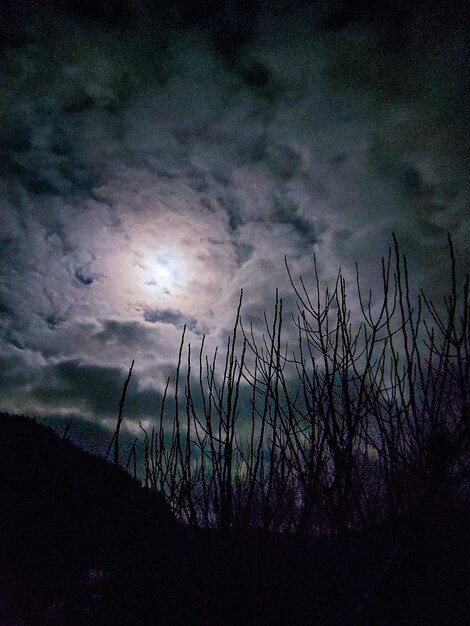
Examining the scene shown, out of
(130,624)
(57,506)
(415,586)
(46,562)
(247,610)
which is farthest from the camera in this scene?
(57,506)

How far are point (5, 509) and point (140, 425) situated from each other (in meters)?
4.64

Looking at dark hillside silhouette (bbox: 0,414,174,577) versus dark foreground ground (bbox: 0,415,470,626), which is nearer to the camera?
dark foreground ground (bbox: 0,415,470,626)

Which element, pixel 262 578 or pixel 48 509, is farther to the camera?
pixel 48 509

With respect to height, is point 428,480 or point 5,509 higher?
point 428,480

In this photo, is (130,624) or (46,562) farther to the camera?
(46,562)

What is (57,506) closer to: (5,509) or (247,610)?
(5,509)

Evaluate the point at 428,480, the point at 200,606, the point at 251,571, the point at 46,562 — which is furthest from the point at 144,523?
the point at 46,562

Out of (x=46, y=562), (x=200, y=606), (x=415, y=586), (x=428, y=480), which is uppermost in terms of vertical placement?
(x=428, y=480)

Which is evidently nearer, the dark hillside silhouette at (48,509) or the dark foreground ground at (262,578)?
the dark foreground ground at (262,578)

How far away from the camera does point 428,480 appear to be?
1.58 metres

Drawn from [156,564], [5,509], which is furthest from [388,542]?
[5,509]

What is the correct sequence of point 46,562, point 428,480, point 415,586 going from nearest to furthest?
point 428,480 → point 415,586 → point 46,562

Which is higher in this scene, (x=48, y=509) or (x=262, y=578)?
(x=48, y=509)

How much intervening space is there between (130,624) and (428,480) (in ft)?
9.95
